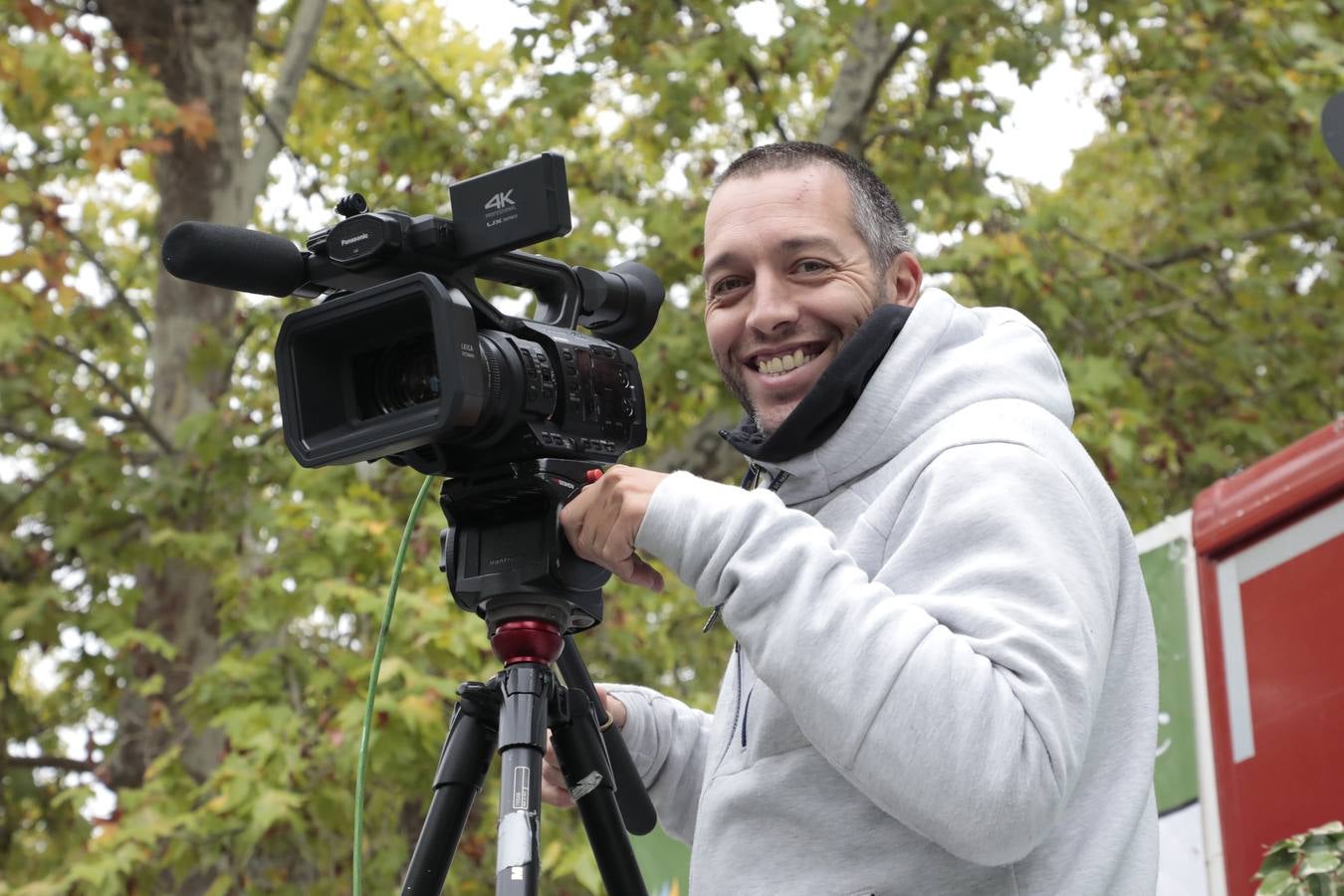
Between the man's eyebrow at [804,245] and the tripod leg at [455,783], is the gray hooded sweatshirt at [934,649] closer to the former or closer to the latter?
the man's eyebrow at [804,245]

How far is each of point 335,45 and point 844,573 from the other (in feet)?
29.0

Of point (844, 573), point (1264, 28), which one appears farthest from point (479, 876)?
point (844, 573)

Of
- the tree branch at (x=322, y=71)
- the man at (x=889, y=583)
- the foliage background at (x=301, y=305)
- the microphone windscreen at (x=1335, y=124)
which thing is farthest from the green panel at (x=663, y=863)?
the tree branch at (x=322, y=71)

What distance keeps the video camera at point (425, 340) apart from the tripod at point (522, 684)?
0.16 feet

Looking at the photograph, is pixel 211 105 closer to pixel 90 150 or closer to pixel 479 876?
pixel 90 150

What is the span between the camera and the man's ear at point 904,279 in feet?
6.86

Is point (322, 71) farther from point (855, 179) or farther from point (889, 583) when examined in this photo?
point (889, 583)

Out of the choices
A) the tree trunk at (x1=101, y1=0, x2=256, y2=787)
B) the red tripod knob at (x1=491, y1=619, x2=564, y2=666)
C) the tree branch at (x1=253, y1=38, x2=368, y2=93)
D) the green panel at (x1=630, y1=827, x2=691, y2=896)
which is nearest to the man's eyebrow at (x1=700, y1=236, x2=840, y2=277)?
the red tripod knob at (x1=491, y1=619, x2=564, y2=666)

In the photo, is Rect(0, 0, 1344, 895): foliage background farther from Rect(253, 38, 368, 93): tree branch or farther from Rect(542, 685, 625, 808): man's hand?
Rect(542, 685, 625, 808): man's hand

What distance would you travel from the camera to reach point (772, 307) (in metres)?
1.95

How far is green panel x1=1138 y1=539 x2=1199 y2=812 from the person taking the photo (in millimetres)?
3096

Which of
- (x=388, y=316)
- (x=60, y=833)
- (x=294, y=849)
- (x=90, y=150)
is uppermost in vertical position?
(x=90, y=150)

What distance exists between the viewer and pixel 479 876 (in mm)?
6316

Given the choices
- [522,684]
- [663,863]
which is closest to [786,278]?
[522,684]
